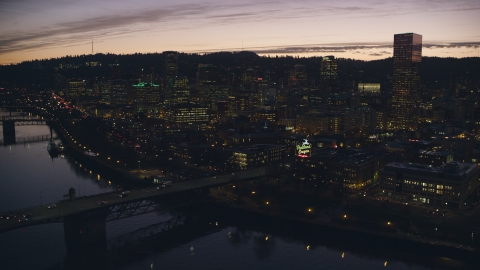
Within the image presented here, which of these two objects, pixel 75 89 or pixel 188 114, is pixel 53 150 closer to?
pixel 188 114

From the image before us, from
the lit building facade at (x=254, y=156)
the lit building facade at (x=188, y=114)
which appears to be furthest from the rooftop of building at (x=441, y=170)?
the lit building facade at (x=188, y=114)

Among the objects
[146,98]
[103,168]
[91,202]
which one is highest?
[146,98]

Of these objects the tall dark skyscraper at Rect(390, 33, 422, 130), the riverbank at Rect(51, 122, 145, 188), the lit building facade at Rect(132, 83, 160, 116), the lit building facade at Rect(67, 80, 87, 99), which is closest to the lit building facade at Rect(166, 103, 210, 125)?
the lit building facade at Rect(132, 83, 160, 116)

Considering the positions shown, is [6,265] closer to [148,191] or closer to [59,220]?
[59,220]

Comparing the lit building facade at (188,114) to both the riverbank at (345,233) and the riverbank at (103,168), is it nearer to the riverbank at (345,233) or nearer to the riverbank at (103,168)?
the riverbank at (103,168)

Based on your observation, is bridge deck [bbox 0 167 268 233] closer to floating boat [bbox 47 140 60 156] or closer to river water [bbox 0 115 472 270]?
river water [bbox 0 115 472 270]

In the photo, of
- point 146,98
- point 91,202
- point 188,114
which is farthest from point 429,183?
point 146,98
